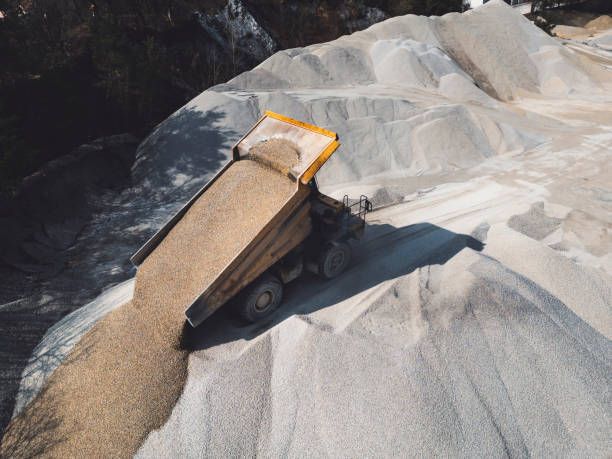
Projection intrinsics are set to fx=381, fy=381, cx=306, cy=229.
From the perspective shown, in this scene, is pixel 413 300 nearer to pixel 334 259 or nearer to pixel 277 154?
pixel 334 259

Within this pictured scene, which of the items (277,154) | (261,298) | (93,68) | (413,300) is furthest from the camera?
(93,68)

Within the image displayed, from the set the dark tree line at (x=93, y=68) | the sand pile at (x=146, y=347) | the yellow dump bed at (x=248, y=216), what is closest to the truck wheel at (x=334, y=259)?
the yellow dump bed at (x=248, y=216)

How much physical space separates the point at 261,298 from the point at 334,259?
5.02 feet

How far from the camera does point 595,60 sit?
784 inches

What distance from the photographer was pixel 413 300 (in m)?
6.14

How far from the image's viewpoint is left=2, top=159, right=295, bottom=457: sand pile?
4742 mm

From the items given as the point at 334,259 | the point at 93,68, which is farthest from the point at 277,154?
the point at 93,68

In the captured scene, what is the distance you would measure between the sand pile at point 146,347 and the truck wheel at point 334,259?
4.22 feet

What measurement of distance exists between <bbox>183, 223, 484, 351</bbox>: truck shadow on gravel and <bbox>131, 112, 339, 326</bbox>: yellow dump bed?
0.66 m

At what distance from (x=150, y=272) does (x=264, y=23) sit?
18233 millimetres

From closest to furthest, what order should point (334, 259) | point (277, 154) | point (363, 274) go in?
1. point (277, 154)
2. point (334, 259)
3. point (363, 274)

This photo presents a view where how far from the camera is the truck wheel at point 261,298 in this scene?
19.3ft

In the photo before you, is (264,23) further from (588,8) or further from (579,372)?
(588,8)

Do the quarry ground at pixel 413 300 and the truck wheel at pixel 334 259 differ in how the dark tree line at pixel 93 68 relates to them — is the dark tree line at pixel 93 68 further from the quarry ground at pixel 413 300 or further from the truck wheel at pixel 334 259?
the truck wheel at pixel 334 259
